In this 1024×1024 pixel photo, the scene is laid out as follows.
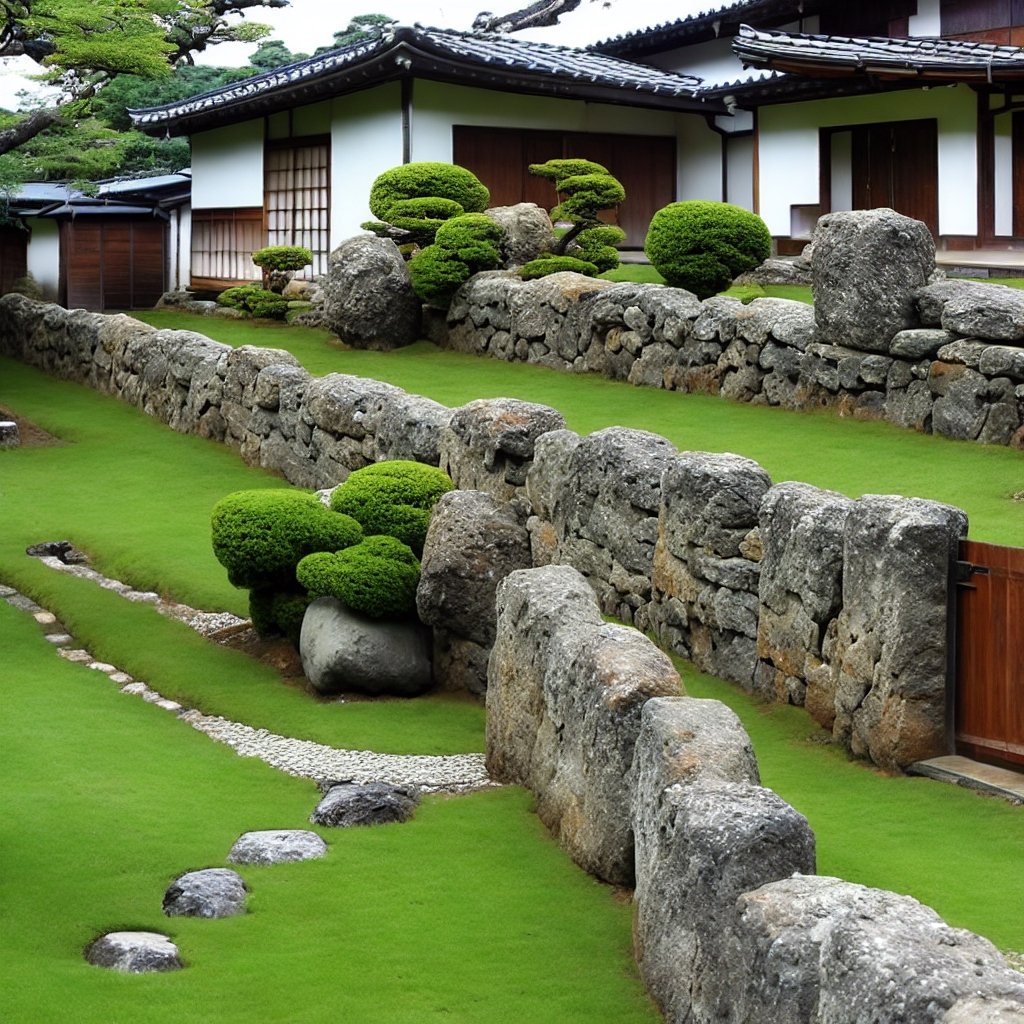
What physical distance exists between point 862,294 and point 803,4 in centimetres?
1602

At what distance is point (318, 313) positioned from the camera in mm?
27688

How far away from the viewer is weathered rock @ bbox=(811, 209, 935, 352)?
1662 cm

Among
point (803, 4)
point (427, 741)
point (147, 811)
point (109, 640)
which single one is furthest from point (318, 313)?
point (147, 811)

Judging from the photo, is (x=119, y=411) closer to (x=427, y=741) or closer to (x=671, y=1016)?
(x=427, y=741)

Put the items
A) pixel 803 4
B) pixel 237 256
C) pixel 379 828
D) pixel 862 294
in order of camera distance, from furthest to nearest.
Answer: pixel 237 256 → pixel 803 4 → pixel 862 294 → pixel 379 828

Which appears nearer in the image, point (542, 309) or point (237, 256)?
point (542, 309)

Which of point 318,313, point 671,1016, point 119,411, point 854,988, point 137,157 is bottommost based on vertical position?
point 671,1016

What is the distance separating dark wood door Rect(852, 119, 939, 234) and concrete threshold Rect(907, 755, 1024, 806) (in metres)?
19.3

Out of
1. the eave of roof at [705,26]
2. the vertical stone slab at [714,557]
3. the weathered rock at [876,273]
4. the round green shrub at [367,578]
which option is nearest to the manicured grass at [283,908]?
the round green shrub at [367,578]

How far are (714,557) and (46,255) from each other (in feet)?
104

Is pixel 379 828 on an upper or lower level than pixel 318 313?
lower

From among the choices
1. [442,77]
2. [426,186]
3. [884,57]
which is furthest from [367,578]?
[442,77]

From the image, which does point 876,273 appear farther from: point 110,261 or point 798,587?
point 110,261

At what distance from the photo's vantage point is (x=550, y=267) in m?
24.2
